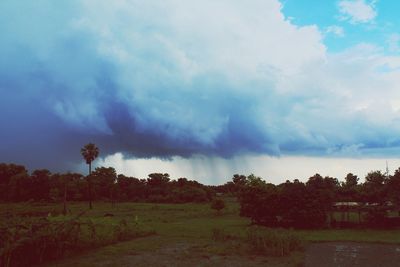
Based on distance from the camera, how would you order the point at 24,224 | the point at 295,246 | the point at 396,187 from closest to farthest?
the point at 24,224 → the point at 295,246 → the point at 396,187

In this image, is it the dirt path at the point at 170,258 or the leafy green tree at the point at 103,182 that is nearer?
the dirt path at the point at 170,258

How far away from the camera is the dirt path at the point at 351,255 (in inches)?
781

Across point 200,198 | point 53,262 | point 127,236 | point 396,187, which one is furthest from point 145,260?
point 200,198

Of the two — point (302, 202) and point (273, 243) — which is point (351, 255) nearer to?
point (273, 243)

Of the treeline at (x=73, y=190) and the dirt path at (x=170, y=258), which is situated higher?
the treeline at (x=73, y=190)

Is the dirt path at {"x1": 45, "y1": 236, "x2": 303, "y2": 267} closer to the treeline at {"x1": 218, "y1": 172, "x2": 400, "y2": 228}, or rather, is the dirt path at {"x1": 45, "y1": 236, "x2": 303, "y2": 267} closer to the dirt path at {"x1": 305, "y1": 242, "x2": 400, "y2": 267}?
the dirt path at {"x1": 305, "y1": 242, "x2": 400, "y2": 267}

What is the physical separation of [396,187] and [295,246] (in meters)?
13.9

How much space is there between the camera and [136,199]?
298ft

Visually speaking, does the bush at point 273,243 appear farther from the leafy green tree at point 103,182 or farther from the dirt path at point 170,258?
the leafy green tree at point 103,182

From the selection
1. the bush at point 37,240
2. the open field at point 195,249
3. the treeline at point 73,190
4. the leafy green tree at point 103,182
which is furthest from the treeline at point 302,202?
the leafy green tree at point 103,182

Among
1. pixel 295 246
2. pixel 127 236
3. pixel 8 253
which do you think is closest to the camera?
pixel 8 253

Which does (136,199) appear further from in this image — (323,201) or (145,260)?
(145,260)

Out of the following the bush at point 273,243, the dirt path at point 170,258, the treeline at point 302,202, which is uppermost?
the treeline at point 302,202

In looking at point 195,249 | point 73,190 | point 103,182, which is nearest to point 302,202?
point 195,249
